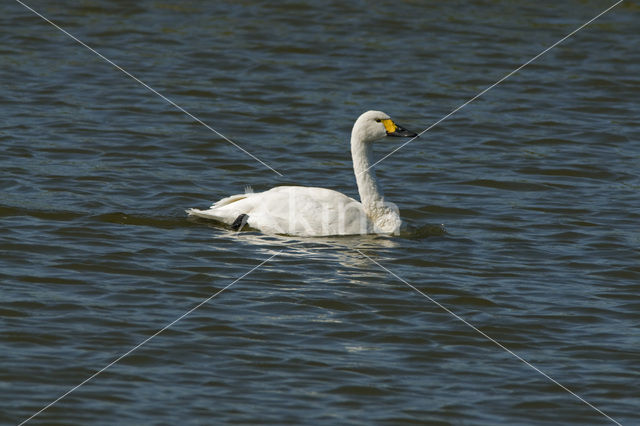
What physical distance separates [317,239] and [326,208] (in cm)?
30

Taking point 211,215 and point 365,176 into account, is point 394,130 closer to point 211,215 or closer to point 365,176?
point 365,176

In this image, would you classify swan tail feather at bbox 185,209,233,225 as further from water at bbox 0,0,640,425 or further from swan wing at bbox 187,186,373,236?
water at bbox 0,0,640,425

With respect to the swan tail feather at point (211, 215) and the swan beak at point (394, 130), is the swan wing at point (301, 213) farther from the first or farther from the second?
the swan beak at point (394, 130)

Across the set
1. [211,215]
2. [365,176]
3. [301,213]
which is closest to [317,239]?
[301,213]

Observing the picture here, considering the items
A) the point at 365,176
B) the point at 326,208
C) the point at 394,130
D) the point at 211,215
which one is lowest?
the point at 211,215

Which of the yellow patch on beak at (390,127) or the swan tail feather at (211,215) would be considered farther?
the yellow patch on beak at (390,127)

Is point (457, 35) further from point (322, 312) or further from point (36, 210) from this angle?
point (322, 312)

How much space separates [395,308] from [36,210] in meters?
4.13

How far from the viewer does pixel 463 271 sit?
10.5 m

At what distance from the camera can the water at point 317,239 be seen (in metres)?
7.84

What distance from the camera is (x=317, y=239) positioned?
36.7 ft

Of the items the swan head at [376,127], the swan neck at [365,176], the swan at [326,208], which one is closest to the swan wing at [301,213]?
the swan at [326,208]

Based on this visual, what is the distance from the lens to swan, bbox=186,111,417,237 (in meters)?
11.1

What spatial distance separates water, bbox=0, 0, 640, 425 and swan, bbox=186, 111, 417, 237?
201mm
